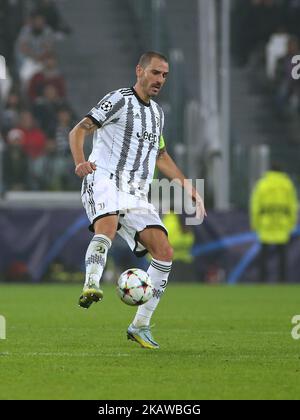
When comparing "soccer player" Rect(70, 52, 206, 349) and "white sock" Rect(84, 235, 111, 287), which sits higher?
"soccer player" Rect(70, 52, 206, 349)

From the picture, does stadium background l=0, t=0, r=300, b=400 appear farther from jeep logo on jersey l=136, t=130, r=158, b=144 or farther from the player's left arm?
jeep logo on jersey l=136, t=130, r=158, b=144

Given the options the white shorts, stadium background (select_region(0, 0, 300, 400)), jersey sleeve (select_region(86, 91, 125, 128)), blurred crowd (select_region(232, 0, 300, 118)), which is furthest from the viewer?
blurred crowd (select_region(232, 0, 300, 118))

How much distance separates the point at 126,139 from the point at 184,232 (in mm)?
10477

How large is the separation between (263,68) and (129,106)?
1744 centimetres

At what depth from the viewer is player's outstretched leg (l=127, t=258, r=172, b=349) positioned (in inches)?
361

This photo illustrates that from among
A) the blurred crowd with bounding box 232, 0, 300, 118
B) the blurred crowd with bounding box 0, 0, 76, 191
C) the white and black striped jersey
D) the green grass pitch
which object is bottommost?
the green grass pitch

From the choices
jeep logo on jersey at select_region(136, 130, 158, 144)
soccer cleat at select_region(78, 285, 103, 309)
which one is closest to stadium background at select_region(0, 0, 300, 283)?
jeep logo on jersey at select_region(136, 130, 158, 144)

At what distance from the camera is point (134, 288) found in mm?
8703

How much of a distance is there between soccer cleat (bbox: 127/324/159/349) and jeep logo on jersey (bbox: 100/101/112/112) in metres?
1.64

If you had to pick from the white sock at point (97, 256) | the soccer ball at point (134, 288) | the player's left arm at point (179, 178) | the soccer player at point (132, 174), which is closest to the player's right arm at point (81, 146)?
the soccer player at point (132, 174)

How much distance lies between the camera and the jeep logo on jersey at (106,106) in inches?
361

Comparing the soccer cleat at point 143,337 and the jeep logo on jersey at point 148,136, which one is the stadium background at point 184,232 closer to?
the soccer cleat at point 143,337

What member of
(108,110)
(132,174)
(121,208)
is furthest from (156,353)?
(108,110)

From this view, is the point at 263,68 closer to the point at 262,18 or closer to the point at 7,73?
the point at 262,18
